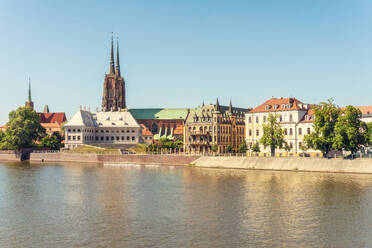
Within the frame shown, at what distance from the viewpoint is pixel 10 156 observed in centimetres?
16862

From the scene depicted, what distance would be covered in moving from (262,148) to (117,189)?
61.7 meters

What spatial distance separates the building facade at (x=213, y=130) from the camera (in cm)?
15062

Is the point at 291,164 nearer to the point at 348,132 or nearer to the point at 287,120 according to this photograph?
the point at 348,132

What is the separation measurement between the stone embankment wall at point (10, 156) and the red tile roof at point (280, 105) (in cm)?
8581

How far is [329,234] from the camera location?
44.4m

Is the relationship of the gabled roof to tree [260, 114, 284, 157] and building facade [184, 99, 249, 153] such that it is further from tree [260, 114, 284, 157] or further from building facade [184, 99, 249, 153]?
tree [260, 114, 284, 157]

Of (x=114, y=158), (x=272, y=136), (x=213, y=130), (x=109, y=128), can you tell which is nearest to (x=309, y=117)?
(x=272, y=136)

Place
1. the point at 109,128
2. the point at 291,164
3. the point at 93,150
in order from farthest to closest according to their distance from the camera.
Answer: the point at 109,128 → the point at 93,150 → the point at 291,164

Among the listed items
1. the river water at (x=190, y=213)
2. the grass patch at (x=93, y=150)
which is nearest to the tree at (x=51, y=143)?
the grass patch at (x=93, y=150)

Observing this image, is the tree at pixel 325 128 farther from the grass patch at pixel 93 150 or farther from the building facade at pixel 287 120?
the grass patch at pixel 93 150

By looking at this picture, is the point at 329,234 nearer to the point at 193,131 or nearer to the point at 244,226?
the point at 244,226

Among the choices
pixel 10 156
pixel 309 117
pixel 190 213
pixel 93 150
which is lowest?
pixel 190 213

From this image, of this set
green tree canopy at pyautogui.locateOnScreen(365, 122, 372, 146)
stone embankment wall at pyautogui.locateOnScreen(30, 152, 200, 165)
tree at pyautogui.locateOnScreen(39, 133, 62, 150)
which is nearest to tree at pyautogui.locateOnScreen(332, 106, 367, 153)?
green tree canopy at pyautogui.locateOnScreen(365, 122, 372, 146)

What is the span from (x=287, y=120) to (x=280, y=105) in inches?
200
